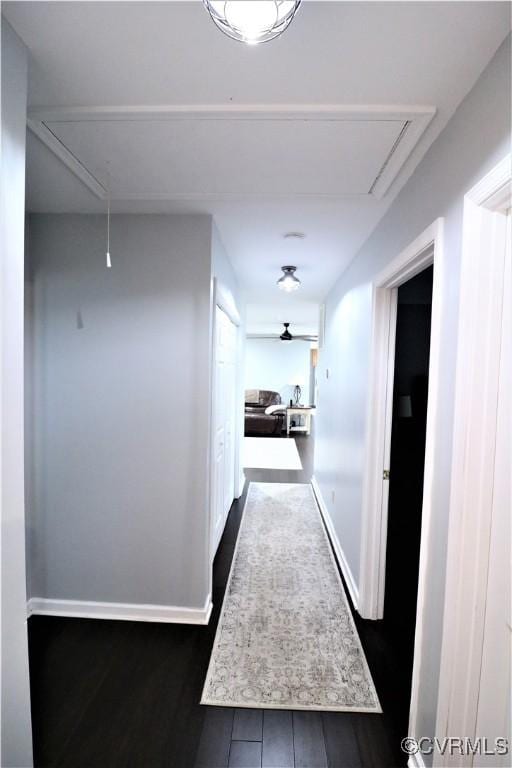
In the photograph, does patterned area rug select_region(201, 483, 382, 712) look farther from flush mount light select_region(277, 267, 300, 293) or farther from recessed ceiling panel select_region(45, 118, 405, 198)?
recessed ceiling panel select_region(45, 118, 405, 198)

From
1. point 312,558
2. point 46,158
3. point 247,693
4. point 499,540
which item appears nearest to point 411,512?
point 312,558

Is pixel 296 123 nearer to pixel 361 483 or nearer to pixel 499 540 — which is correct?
pixel 499 540

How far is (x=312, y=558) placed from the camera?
2.94m

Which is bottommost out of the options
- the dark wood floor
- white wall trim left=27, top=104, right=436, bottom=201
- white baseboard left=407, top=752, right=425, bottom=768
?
the dark wood floor

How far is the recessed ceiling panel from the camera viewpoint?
133 centimetres

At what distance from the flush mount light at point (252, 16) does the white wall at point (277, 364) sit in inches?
373

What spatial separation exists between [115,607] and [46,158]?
2465 mm

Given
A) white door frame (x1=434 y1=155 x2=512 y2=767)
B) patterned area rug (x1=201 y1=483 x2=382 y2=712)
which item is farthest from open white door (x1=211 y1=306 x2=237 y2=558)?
white door frame (x1=434 y1=155 x2=512 y2=767)

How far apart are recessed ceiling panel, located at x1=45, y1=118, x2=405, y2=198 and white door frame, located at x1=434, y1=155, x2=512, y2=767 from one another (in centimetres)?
56

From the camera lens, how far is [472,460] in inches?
44.2

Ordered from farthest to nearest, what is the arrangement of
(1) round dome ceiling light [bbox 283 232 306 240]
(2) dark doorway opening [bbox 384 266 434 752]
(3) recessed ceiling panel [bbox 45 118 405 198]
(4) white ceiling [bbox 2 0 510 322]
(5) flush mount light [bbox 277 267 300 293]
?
1. (5) flush mount light [bbox 277 267 300 293]
2. (2) dark doorway opening [bbox 384 266 434 752]
3. (1) round dome ceiling light [bbox 283 232 306 240]
4. (3) recessed ceiling panel [bbox 45 118 405 198]
5. (4) white ceiling [bbox 2 0 510 322]

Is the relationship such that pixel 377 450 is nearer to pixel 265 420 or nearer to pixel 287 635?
pixel 287 635

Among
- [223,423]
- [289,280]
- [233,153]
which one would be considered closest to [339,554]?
[223,423]

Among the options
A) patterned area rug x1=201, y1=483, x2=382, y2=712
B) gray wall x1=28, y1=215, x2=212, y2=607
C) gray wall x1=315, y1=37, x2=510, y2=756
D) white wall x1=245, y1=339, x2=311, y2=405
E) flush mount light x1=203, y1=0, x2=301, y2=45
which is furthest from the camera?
white wall x1=245, y1=339, x2=311, y2=405
